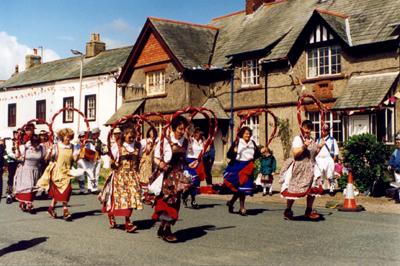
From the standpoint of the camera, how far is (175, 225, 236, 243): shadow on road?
8172 millimetres

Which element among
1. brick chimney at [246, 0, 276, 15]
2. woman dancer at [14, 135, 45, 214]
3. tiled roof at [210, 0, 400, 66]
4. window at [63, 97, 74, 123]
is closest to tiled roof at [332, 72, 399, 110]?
tiled roof at [210, 0, 400, 66]

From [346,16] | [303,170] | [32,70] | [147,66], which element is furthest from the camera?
[32,70]

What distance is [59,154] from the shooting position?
419 inches

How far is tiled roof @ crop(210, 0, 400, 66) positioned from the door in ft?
9.05

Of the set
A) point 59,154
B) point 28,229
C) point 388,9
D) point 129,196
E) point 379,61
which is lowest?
point 28,229

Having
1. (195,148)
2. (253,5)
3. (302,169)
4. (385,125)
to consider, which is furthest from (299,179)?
(253,5)

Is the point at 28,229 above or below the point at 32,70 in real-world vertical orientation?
below

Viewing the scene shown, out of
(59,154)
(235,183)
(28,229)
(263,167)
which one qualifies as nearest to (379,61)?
(263,167)

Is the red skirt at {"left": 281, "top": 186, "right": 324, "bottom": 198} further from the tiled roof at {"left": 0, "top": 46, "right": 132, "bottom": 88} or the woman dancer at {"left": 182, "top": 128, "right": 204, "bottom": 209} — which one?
the tiled roof at {"left": 0, "top": 46, "right": 132, "bottom": 88}

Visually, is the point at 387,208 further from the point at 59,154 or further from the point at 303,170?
the point at 59,154

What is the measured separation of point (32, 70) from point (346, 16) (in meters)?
27.5

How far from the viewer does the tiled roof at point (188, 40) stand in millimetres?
26234

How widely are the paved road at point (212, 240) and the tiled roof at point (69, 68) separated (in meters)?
Answer: 22.6

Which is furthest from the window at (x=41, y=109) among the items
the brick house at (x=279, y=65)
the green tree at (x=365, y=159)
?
the green tree at (x=365, y=159)
